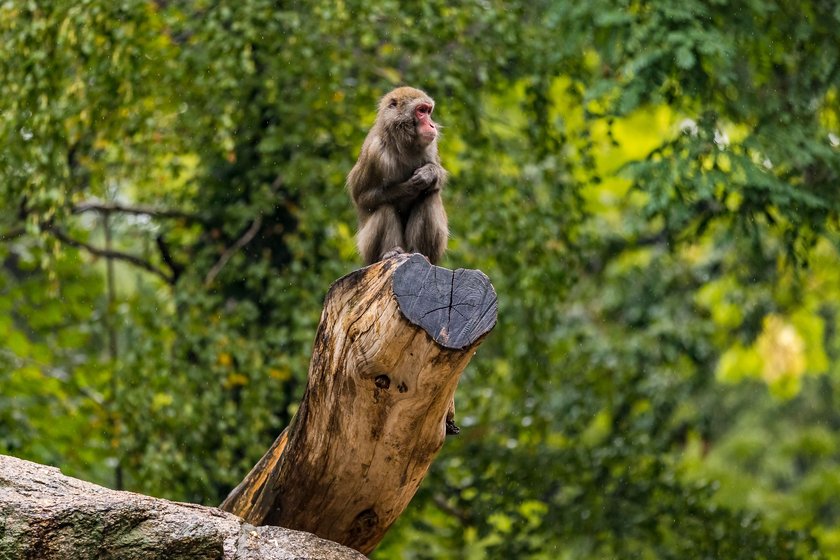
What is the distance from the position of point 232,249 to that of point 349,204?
928 mm

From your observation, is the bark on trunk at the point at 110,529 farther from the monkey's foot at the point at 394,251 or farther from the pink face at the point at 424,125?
the pink face at the point at 424,125

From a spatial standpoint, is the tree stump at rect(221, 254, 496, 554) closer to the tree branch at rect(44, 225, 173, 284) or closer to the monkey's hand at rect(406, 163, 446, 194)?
the monkey's hand at rect(406, 163, 446, 194)

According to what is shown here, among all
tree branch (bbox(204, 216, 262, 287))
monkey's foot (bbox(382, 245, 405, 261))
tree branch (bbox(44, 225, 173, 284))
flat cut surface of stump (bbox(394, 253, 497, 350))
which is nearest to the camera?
flat cut surface of stump (bbox(394, 253, 497, 350))

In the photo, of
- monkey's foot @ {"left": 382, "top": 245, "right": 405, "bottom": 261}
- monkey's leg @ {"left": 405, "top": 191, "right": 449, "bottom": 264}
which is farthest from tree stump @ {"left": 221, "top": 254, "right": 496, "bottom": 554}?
monkey's leg @ {"left": 405, "top": 191, "right": 449, "bottom": 264}

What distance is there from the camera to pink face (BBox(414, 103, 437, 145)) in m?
5.53

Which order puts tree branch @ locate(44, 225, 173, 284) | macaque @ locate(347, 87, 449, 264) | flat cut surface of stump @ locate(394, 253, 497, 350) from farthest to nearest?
tree branch @ locate(44, 225, 173, 284) < macaque @ locate(347, 87, 449, 264) < flat cut surface of stump @ locate(394, 253, 497, 350)

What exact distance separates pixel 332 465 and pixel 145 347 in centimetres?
326

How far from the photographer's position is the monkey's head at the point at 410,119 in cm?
556

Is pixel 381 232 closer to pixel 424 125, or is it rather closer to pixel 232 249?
pixel 424 125

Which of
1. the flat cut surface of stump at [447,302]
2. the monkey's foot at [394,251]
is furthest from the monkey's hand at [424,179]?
the flat cut surface of stump at [447,302]

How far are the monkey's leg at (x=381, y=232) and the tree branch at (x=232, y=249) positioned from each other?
251 cm

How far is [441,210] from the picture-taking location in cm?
562

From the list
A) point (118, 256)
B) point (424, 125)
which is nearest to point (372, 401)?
point (424, 125)

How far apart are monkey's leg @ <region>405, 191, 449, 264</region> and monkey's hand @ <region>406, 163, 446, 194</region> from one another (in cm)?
9
